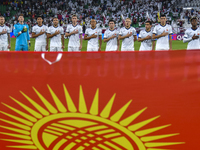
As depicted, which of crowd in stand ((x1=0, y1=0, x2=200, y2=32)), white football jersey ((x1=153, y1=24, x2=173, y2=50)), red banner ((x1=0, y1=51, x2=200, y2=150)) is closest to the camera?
red banner ((x1=0, y1=51, x2=200, y2=150))

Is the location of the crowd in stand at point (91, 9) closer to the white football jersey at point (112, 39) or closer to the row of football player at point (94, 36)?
the row of football player at point (94, 36)

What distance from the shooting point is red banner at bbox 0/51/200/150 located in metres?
2.45

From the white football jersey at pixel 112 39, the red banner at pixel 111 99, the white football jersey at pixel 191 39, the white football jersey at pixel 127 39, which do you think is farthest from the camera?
the white football jersey at pixel 112 39

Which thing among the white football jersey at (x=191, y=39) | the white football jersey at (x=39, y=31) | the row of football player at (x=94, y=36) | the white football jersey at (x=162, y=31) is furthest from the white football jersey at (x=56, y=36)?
the white football jersey at (x=191, y=39)

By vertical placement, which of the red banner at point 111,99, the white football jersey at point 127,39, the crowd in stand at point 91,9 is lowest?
the red banner at point 111,99

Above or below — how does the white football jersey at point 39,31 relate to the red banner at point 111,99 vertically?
above

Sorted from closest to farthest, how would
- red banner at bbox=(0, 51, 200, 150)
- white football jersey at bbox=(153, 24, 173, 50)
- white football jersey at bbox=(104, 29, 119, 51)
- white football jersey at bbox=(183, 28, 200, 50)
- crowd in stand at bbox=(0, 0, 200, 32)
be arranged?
red banner at bbox=(0, 51, 200, 150), white football jersey at bbox=(183, 28, 200, 50), white football jersey at bbox=(153, 24, 173, 50), white football jersey at bbox=(104, 29, 119, 51), crowd in stand at bbox=(0, 0, 200, 32)

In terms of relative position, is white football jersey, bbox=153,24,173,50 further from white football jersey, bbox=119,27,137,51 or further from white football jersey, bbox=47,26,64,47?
white football jersey, bbox=47,26,64,47

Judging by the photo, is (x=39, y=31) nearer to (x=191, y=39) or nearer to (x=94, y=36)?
(x=94, y=36)

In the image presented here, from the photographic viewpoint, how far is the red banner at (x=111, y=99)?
→ 2449 mm

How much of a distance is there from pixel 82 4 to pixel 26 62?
34.6 metres

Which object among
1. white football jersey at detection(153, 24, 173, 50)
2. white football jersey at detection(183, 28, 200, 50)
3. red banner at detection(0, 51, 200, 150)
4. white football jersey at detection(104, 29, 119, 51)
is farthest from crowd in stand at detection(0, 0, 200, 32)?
red banner at detection(0, 51, 200, 150)

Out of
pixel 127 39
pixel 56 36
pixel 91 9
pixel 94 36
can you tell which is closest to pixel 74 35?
pixel 56 36

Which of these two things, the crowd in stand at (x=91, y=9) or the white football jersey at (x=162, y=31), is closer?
the white football jersey at (x=162, y=31)
